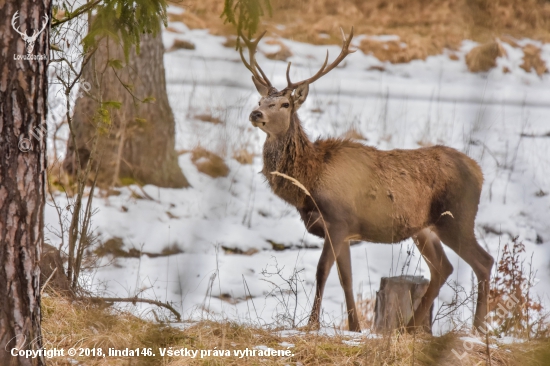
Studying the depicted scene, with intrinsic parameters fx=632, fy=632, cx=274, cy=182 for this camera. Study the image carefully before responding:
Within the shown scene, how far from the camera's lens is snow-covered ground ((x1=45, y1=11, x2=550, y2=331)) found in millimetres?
7422

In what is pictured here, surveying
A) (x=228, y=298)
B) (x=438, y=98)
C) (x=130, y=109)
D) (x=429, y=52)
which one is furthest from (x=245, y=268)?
(x=429, y=52)

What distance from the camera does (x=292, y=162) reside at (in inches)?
234

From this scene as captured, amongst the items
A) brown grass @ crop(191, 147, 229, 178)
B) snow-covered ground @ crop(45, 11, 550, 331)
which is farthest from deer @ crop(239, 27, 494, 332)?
brown grass @ crop(191, 147, 229, 178)

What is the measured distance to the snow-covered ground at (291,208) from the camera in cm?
742

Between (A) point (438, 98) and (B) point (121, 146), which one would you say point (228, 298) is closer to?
(B) point (121, 146)

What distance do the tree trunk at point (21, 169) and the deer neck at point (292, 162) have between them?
9.63ft

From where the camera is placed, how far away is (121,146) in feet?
28.4

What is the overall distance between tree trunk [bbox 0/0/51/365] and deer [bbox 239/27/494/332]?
2.76 m

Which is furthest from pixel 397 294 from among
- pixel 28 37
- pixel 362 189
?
pixel 28 37

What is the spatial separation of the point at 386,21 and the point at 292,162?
460 inches

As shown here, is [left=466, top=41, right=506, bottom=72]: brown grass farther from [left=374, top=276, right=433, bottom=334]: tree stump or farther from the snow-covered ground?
[left=374, top=276, right=433, bottom=334]: tree stump

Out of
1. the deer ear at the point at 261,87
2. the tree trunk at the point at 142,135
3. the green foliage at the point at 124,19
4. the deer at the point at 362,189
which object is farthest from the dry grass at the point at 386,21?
the green foliage at the point at 124,19

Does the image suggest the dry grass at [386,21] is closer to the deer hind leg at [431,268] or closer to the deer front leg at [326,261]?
the deer hind leg at [431,268]

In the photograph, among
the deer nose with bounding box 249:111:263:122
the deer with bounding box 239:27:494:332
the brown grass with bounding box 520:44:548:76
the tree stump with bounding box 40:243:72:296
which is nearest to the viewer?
the tree stump with bounding box 40:243:72:296
